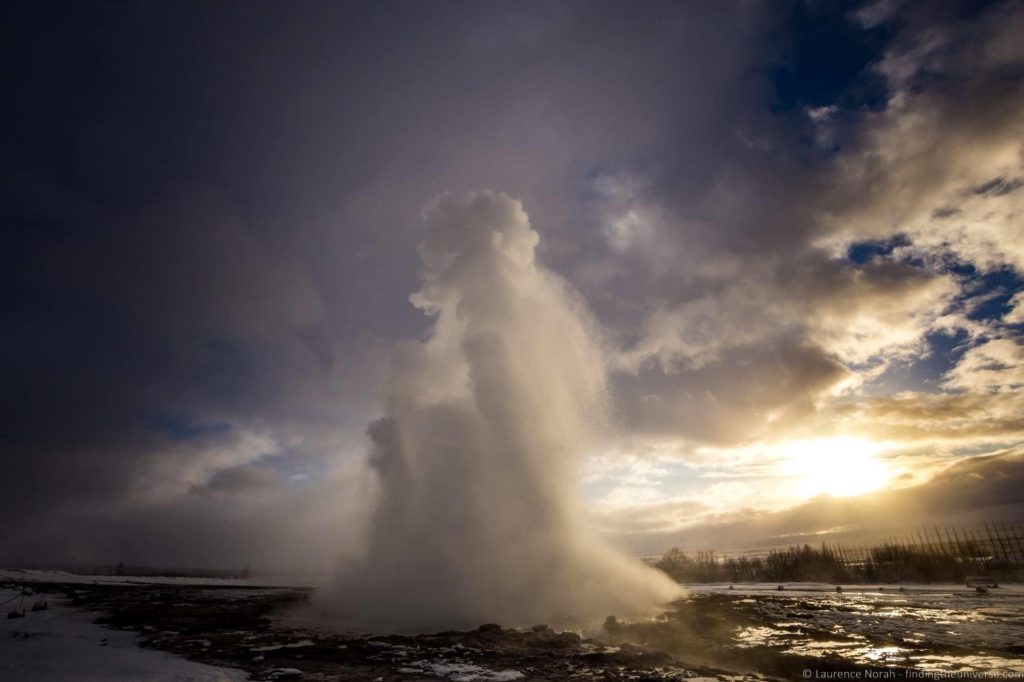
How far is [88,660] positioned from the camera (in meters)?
18.0

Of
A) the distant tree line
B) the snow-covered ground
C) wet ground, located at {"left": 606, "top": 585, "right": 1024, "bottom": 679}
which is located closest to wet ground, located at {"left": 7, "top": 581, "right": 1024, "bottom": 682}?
wet ground, located at {"left": 606, "top": 585, "right": 1024, "bottom": 679}

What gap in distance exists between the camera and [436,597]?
3195 cm

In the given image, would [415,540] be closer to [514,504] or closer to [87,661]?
[514,504]

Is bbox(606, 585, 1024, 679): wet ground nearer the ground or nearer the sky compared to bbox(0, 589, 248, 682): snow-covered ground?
nearer the ground

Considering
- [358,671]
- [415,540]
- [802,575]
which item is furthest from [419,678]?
[802,575]

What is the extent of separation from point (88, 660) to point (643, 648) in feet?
75.7

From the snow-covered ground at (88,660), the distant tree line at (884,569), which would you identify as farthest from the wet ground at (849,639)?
the distant tree line at (884,569)

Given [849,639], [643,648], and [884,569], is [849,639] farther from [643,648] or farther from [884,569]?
[884,569]

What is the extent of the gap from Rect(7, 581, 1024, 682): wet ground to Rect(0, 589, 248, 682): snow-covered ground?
1.24 meters

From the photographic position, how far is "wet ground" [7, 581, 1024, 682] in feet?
54.4

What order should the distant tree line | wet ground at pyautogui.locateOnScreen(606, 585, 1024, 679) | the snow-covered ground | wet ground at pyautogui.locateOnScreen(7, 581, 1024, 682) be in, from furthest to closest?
the distant tree line → wet ground at pyautogui.locateOnScreen(606, 585, 1024, 679) → wet ground at pyautogui.locateOnScreen(7, 581, 1024, 682) → the snow-covered ground

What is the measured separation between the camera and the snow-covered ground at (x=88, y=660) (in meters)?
15.0

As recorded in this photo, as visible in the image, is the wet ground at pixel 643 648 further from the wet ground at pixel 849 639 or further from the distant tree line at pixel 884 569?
the distant tree line at pixel 884 569

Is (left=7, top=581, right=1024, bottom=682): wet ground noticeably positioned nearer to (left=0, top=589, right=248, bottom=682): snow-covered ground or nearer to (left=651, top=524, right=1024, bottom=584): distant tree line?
(left=0, top=589, right=248, bottom=682): snow-covered ground
